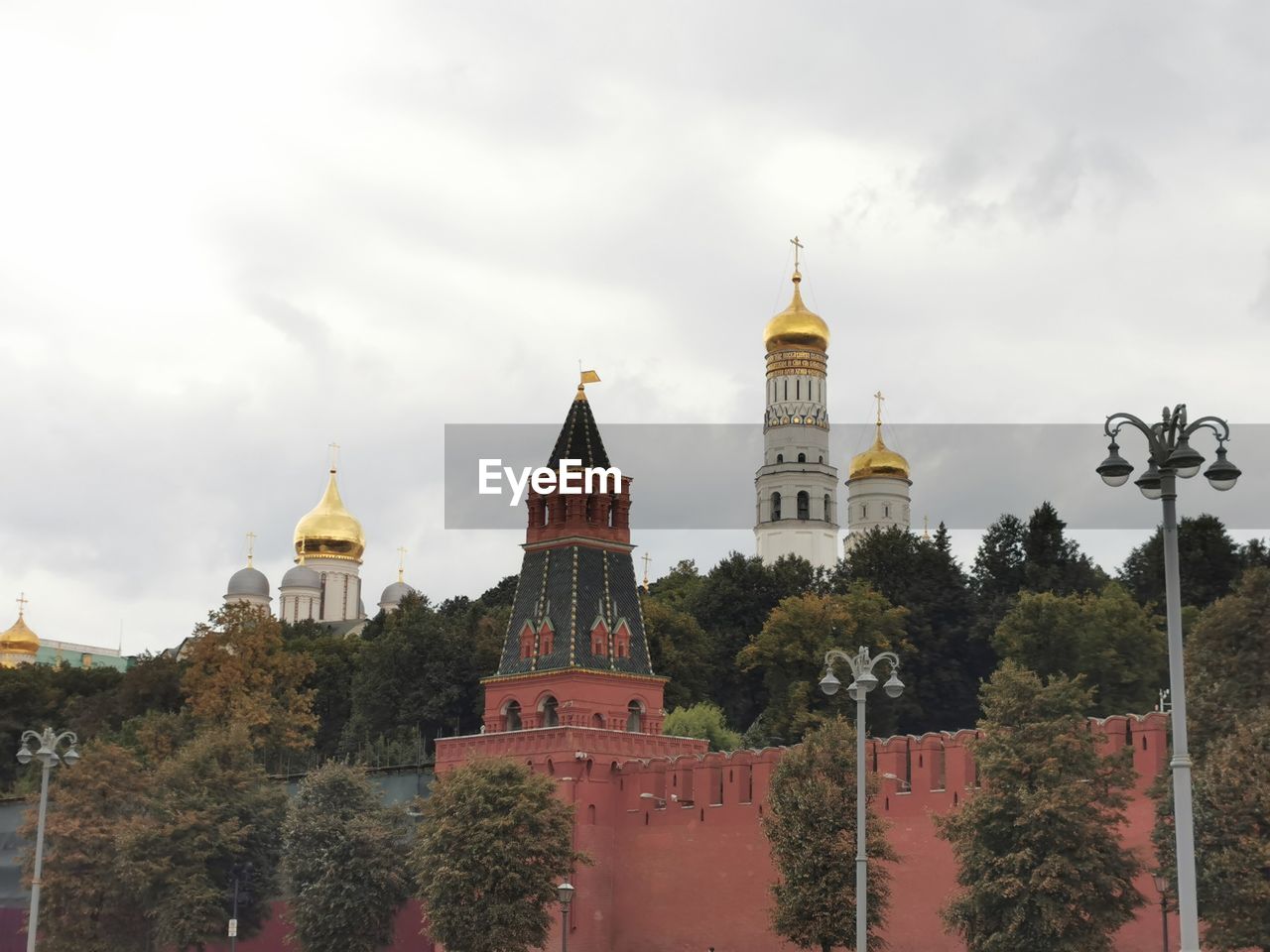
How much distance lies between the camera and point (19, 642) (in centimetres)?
15912

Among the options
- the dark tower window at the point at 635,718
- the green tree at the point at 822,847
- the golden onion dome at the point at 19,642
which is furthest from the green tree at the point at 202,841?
the golden onion dome at the point at 19,642

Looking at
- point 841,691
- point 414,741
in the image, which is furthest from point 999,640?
point 414,741

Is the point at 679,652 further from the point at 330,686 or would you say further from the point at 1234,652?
the point at 1234,652

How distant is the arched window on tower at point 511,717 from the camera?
61.2 metres

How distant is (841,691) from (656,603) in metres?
12.9

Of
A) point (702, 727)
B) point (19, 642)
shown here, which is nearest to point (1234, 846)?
point (702, 727)

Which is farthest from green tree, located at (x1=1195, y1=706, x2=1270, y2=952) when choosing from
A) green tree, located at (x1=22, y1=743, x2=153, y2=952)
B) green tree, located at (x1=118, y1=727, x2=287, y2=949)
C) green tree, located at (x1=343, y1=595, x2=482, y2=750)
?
green tree, located at (x1=343, y1=595, x2=482, y2=750)

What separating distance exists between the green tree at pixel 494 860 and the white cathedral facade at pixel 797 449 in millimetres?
64371

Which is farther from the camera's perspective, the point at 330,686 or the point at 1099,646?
the point at 330,686

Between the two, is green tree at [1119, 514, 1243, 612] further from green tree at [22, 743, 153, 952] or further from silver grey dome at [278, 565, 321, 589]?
silver grey dome at [278, 565, 321, 589]

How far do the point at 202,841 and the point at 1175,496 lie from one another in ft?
138

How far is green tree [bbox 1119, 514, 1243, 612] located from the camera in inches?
3231

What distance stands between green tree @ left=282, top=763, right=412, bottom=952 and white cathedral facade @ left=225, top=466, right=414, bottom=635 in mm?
85107

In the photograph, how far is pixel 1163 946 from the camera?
44.1 meters
